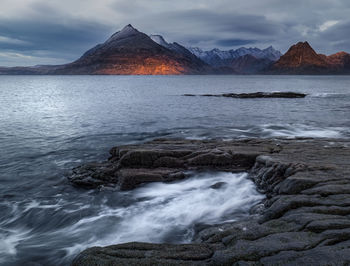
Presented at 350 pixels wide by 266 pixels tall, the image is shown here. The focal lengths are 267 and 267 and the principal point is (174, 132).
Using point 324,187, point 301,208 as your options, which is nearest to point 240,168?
point 324,187

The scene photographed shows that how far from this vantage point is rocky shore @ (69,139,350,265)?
5.41 metres

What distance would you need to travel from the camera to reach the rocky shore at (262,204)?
5.41 m

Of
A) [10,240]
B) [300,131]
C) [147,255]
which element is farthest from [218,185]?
[300,131]

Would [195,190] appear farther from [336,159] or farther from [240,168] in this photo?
[336,159]

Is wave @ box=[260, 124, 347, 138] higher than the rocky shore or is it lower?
lower

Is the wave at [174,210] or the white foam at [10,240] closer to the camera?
the white foam at [10,240]

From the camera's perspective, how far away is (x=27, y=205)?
38.1ft

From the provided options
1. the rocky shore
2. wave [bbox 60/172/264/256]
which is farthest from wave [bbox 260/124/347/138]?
wave [bbox 60/172/264/256]

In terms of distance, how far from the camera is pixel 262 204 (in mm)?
9844

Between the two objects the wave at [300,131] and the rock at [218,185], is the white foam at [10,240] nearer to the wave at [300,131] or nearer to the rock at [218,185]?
the rock at [218,185]

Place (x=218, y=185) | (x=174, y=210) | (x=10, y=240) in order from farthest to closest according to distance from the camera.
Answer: (x=218, y=185) → (x=174, y=210) → (x=10, y=240)

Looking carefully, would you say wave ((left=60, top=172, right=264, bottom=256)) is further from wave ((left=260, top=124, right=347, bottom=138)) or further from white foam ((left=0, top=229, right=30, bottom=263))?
wave ((left=260, top=124, right=347, bottom=138))

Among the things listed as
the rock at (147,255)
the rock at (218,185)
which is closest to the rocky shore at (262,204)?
the rock at (147,255)

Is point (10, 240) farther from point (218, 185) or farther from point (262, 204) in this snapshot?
point (262, 204)
